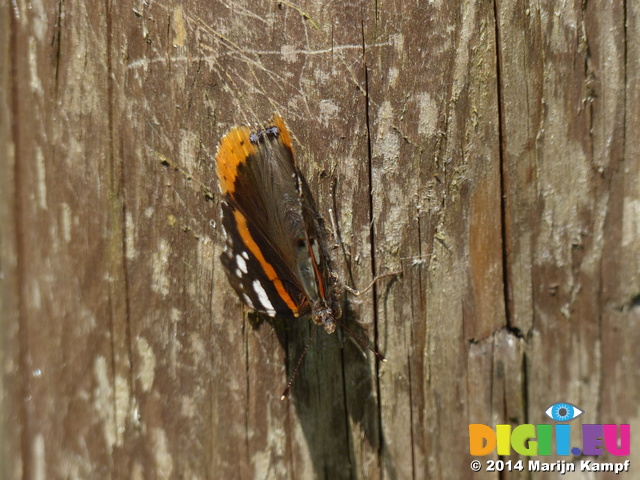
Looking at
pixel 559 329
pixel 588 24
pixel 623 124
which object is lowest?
pixel 559 329

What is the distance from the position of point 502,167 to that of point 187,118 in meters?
0.98

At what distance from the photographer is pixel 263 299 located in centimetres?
153

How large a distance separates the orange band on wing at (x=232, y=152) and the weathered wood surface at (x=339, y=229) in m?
0.05

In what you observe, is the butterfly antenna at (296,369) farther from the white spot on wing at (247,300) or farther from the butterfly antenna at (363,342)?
the white spot on wing at (247,300)

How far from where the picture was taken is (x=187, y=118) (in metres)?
1.53

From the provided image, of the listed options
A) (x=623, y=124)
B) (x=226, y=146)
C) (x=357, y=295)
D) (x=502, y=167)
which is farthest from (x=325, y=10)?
(x=623, y=124)

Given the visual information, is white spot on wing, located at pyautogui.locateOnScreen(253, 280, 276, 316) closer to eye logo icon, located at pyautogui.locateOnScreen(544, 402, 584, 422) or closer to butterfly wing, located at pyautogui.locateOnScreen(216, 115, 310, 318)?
butterfly wing, located at pyautogui.locateOnScreen(216, 115, 310, 318)

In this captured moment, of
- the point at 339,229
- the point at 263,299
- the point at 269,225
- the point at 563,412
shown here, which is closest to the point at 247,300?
the point at 263,299

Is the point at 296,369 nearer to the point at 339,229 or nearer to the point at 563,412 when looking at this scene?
the point at 339,229

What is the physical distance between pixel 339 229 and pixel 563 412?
38.1 inches

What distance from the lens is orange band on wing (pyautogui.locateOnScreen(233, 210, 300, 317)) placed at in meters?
1.56

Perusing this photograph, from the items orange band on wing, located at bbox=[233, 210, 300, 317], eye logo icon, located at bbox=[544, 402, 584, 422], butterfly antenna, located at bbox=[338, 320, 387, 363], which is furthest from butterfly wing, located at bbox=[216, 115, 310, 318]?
eye logo icon, located at bbox=[544, 402, 584, 422]

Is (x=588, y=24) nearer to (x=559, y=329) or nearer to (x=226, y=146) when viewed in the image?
(x=559, y=329)

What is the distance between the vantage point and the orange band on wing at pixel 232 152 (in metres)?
1.52
